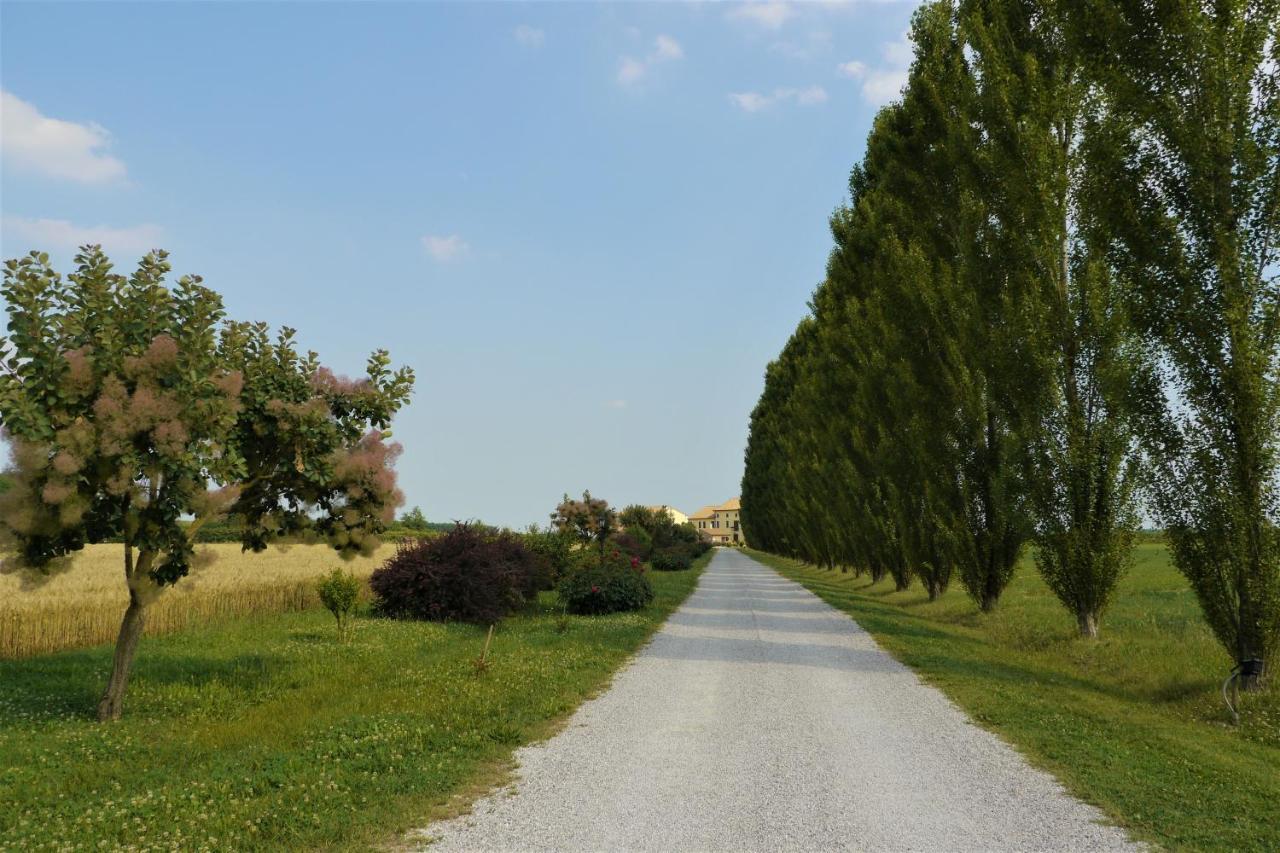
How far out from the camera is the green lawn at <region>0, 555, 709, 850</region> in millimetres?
5734

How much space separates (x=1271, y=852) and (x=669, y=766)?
14.4ft

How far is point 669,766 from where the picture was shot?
7004 mm

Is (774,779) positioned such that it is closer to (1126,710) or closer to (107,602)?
(1126,710)

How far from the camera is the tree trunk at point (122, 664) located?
9.33 metres

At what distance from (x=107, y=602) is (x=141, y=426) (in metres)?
10.3

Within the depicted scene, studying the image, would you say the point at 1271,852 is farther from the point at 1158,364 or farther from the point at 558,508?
the point at 558,508

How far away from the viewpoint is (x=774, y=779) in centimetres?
664

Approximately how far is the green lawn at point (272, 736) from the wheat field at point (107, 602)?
2.65ft

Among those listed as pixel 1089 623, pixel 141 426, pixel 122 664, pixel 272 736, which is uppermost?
pixel 141 426

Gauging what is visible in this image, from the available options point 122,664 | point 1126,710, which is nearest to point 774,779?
point 1126,710

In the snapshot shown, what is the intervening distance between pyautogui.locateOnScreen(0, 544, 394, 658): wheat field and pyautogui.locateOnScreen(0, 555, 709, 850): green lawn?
2.65 ft

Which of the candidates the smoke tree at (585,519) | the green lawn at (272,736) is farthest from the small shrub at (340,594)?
the smoke tree at (585,519)

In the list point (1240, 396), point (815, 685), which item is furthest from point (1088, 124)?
point (815, 685)

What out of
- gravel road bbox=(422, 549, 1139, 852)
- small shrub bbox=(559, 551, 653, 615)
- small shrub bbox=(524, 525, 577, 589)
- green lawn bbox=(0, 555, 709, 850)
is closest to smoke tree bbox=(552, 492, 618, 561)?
small shrub bbox=(524, 525, 577, 589)
